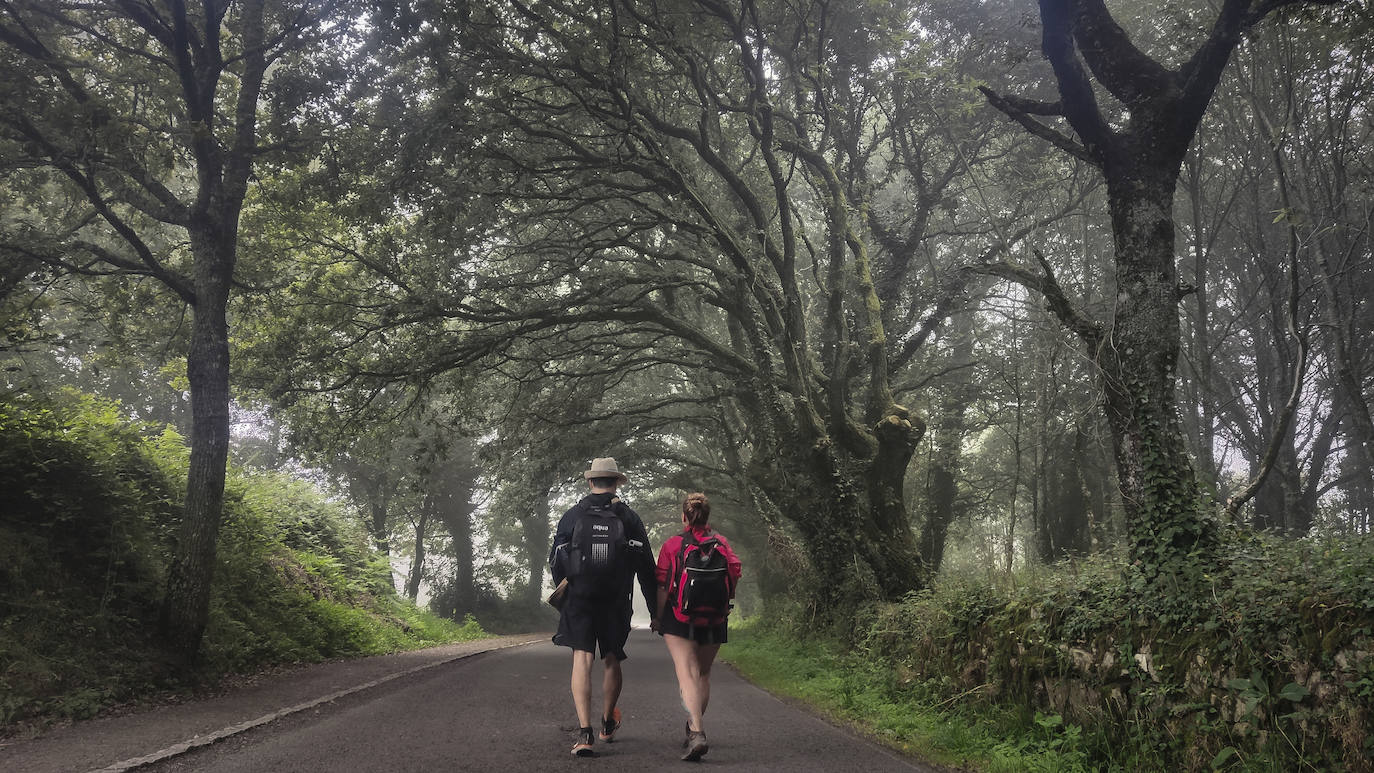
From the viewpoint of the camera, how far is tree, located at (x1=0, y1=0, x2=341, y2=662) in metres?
8.82

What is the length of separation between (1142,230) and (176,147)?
39.8 ft

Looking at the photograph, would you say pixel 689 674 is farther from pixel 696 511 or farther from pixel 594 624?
pixel 696 511

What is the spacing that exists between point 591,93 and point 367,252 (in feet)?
15.5

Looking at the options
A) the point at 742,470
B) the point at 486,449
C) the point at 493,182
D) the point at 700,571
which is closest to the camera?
the point at 700,571

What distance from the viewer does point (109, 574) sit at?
340 inches

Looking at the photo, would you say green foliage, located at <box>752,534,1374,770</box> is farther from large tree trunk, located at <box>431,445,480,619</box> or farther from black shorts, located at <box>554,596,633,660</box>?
large tree trunk, located at <box>431,445,480,619</box>

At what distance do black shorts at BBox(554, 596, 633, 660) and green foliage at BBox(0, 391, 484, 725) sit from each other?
4.66 meters

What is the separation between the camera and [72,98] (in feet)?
31.5

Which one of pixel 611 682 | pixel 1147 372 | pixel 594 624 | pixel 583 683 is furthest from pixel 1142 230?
pixel 583 683

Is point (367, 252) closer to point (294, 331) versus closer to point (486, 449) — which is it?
point (294, 331)

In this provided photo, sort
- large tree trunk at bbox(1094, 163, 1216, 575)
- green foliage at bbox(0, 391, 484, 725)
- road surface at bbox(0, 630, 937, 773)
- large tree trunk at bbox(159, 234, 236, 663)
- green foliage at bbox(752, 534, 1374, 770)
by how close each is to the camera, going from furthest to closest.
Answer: large tree trunk at bbox(159, 234, 236, 663) < green foliage at bbox(0, 391, 484, 725) < large tree trunk at bbox(1094, 163, 1216, 575) < road surface at bbox(0, 630, 937, 773) < green foliage at bbox(752, 534, 1374, 770)

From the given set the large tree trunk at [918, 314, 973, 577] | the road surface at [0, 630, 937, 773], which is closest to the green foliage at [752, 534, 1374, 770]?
the road surface at [0, 630, 937, 773]

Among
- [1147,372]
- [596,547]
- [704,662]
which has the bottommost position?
[704,662]

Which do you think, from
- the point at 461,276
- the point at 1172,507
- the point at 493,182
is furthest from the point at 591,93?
the point at 1172,507
